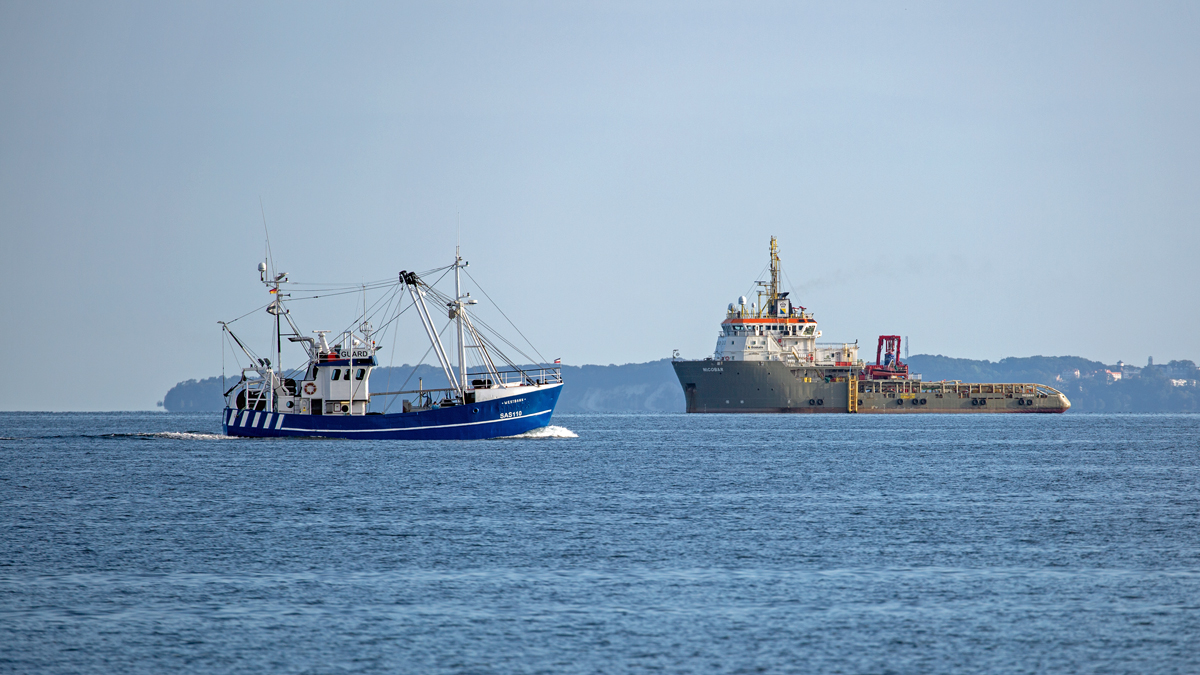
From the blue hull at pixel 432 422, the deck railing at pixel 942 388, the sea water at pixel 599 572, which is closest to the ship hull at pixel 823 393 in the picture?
the deck railing at pixel 942 388

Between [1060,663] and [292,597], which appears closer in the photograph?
[1060,663]

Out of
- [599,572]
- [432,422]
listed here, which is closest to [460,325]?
[432,422]

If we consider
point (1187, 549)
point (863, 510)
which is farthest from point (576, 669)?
point (863, 510)

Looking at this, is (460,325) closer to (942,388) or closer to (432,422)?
(432,422)

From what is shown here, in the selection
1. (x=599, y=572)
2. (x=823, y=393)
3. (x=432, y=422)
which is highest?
(x=823, y=393)

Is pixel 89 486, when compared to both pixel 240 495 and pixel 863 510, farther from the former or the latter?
pixel 863 510

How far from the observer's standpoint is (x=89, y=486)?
156 ft

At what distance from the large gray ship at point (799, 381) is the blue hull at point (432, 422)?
61734mm

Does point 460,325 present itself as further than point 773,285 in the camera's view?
No

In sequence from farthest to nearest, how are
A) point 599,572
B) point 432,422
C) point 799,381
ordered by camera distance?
point 799,381, point 432,422, point 599,572

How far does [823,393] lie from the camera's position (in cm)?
13175

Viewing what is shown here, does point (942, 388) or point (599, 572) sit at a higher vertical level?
point (942, 388)

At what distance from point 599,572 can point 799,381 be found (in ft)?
351

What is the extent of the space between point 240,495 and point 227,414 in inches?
1280
